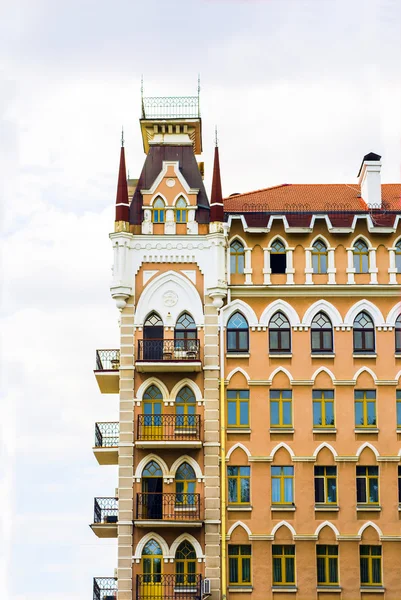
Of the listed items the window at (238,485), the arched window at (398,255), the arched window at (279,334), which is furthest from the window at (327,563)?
the arched window at (398,255)

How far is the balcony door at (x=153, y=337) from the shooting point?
50.2 metres

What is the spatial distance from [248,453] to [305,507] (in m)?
3.12

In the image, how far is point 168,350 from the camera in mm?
50031

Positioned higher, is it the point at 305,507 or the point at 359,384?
the point at 359,384

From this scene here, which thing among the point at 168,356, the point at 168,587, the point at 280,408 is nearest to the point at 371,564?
the point at 280,408

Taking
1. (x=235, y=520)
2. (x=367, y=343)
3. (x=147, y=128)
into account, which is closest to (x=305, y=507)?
(x=235, y=520)

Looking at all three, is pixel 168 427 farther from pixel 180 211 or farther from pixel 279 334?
pixel 180 211

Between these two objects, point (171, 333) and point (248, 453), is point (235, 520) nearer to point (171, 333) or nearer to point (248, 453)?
point (248, 453)

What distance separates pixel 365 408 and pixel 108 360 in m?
10.9

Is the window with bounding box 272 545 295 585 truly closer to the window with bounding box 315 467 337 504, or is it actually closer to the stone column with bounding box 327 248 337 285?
the window with bounding box 315 467 337 504

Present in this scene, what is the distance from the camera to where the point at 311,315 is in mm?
51188

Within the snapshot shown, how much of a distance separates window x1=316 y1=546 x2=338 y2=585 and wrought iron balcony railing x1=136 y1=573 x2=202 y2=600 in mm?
4843

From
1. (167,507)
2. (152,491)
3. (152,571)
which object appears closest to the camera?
(152,571)

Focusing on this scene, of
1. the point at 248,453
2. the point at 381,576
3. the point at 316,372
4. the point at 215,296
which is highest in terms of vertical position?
the point at 215,296
